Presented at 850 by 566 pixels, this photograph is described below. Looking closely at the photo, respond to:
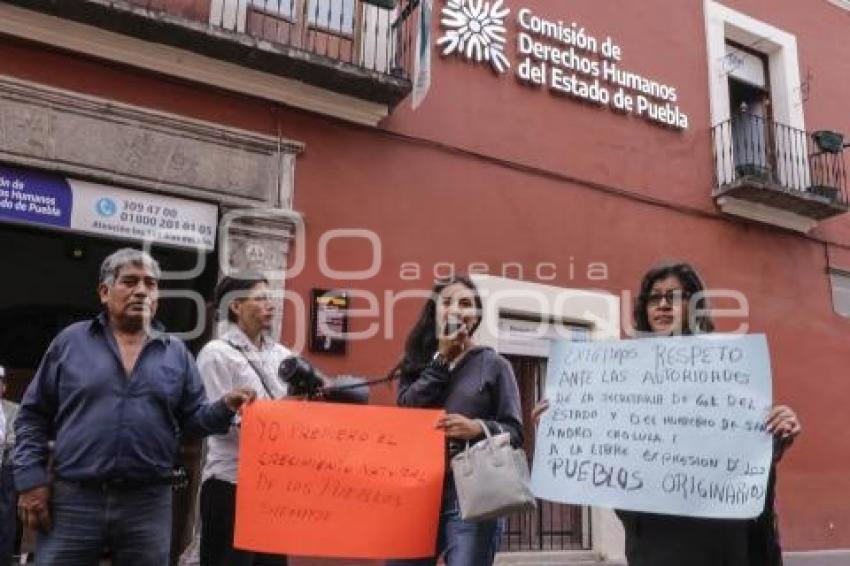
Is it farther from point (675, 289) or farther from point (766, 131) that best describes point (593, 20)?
point (675, 289)

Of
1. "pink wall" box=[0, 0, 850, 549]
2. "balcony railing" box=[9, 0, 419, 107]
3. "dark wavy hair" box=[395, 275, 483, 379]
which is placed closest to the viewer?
"dark wavy hair" box=[395, 275, 483, 379]

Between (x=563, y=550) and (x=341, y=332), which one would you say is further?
(x=563, y=550)

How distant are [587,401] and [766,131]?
737cm

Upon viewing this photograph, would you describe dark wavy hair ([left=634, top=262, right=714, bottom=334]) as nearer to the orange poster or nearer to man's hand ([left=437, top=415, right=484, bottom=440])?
man's hand ([left=437, top=415, right=484, bottom=440])

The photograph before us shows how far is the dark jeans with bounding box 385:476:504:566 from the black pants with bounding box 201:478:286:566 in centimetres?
62

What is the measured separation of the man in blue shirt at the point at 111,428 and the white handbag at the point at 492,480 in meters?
0.81

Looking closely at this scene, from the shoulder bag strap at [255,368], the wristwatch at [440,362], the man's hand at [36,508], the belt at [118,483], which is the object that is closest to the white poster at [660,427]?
the wristwatch at [440,362]

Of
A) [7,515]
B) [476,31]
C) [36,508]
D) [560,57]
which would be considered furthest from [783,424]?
[560,57]

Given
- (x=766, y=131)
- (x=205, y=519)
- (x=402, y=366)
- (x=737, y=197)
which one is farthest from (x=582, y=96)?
(x=205, y=519)

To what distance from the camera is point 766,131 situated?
8.92 meters

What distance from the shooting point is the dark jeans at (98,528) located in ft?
8.25

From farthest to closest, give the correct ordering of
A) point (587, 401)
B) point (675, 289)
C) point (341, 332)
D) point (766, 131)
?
point (766, 131) < point (341, 332) < point (587, 401) < point (675, 289)

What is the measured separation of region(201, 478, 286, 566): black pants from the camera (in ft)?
10.0

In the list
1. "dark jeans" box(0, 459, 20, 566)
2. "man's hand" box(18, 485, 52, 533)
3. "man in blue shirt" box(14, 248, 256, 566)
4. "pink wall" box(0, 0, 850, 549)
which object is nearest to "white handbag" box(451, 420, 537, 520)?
"man in blue shirt" box(14, 248, 256, 566)
